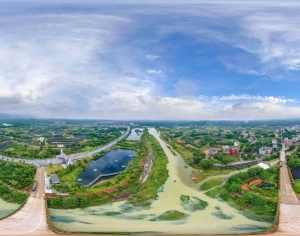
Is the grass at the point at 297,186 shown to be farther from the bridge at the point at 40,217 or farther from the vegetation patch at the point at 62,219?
the vegetation patch at the point at 62,219

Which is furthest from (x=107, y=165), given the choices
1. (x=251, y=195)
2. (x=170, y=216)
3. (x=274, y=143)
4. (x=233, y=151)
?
(x=274, y=143)

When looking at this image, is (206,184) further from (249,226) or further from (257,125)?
(257,125)

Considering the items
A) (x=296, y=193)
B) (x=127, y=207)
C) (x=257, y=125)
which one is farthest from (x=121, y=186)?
(x=257, y=125)

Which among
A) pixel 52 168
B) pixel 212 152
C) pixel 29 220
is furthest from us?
pixel 212 152

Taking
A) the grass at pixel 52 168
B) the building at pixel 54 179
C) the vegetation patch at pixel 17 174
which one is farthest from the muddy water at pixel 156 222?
the grass at pixel 52 168

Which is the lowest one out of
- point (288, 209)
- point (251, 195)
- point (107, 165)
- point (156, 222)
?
point (156, 222)

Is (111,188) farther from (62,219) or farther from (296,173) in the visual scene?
(296,173)
